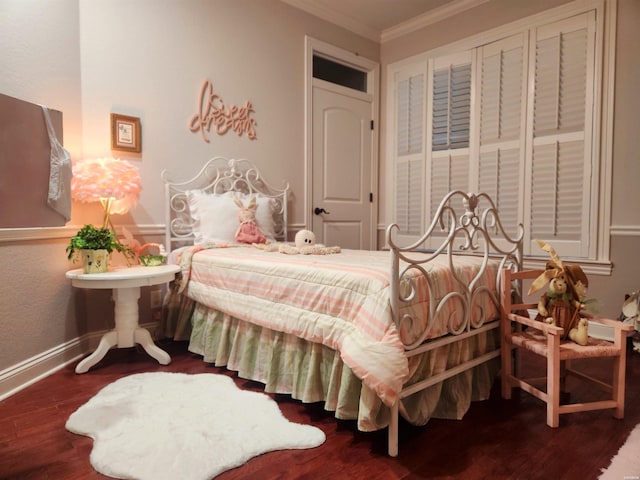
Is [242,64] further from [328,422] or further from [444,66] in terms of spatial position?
[328,422]

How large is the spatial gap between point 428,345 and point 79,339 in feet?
7.25

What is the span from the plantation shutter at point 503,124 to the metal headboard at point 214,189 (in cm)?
181

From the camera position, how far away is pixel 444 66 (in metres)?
3.88

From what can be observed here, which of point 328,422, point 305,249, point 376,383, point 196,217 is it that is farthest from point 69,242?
point 376,383

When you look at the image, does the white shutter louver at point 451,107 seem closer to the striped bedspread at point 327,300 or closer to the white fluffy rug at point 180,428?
the striped bedspread at point 327,300

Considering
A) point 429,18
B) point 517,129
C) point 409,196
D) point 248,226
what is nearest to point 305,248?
point 248,226

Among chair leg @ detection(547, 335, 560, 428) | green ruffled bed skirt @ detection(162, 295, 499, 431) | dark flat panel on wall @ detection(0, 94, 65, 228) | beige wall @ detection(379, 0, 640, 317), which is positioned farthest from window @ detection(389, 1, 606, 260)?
dark flat panel on wall @ detection(0, 94, 65, 228)

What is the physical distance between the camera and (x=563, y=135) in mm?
3168

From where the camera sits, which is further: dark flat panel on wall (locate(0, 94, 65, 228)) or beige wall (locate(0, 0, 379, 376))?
beige wall (locate(0, 0, 379, 376))

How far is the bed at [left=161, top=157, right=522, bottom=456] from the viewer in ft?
4.96

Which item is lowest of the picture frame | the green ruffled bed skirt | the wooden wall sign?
the green ruffled bed skirt

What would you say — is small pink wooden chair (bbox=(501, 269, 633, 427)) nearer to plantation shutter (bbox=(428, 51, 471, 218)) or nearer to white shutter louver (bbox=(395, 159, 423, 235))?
plantation shutter (bbox=(428, 51, 471, 218))

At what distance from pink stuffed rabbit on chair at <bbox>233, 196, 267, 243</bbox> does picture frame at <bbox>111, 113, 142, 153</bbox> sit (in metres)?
0.77

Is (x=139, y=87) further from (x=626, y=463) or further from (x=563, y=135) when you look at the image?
(x=626, y=463)
